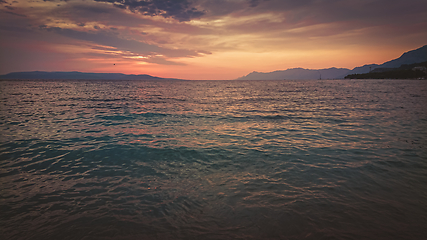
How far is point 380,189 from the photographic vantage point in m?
8.18

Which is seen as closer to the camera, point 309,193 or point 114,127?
point 309,193

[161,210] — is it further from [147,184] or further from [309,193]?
[309,193]

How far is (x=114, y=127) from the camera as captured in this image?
21016 millimetres

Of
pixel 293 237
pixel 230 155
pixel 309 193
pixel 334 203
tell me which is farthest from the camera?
pixel 230 155

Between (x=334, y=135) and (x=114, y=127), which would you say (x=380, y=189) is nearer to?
(x=334, y=135)

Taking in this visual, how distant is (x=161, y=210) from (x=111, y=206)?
1.96 meters

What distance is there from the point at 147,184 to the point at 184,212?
286 centimetres

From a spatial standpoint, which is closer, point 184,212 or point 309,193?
point 184,212

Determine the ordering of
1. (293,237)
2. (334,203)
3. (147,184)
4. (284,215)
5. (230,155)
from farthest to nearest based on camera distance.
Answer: (230,155)
(147,184)
(334,203)
(284,215)
(293,237)

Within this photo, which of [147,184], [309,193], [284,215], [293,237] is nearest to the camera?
[293,237]

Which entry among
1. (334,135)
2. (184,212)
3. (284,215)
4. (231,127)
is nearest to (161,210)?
(184,212)

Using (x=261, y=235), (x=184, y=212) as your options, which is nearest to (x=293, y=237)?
(x=261, y=235)

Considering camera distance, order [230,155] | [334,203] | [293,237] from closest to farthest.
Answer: [293,237] < [334,203] < [230,155]

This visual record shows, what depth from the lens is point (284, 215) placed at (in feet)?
21.8
